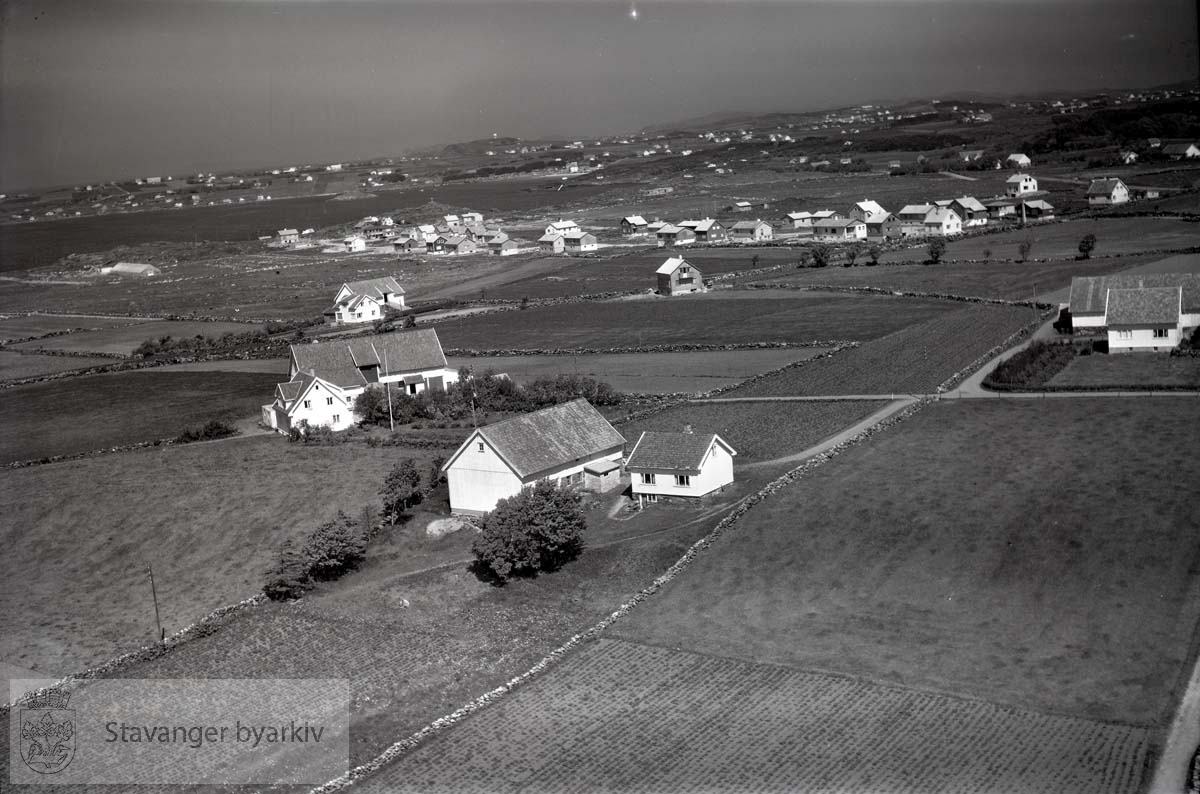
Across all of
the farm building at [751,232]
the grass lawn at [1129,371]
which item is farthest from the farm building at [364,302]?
the grass lawn at [1129,371]

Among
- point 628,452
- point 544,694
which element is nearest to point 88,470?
point 628,452

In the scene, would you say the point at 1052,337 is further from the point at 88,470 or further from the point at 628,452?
the point at 88,470

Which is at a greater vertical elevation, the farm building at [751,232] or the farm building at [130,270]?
the farm building at [751,232]

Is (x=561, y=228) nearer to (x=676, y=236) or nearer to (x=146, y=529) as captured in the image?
(x=676, y=236)

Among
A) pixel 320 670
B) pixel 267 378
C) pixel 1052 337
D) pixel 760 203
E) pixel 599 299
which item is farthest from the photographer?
pixel 760 203

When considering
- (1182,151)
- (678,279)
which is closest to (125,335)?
(678,279)

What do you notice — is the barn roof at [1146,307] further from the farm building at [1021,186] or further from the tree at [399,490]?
the farm building at [1021,186]

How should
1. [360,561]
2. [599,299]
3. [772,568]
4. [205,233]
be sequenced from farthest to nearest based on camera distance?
[205,233] < [599,299] < [360,561] < [772,568]
